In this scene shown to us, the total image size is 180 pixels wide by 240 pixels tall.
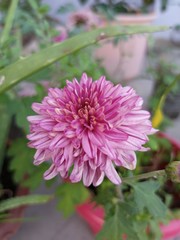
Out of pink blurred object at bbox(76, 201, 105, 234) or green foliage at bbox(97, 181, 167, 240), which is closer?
green foliage at bbox(97, 181, 167, 240)

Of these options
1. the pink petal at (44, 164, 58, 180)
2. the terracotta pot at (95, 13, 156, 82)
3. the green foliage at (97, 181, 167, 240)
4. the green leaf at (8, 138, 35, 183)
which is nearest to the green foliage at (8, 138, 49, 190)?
the green leaf at (8, 138, 35, 183)

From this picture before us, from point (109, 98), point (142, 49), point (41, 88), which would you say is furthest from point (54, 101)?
point (142, 49)

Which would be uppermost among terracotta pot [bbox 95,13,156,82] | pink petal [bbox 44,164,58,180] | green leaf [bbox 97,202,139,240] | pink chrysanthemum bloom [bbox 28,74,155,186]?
terracotta pot [bbox 95,13,156,82]

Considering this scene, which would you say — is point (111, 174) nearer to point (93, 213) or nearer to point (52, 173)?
point (52, 173)

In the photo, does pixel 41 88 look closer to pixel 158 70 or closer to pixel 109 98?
pixel 109 98

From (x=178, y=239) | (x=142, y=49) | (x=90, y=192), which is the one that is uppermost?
(x=142, y=49)

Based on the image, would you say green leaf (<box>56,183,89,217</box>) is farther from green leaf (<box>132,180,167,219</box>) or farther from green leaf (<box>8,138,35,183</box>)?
green leaf (<box>132,180,167,219</box>)
